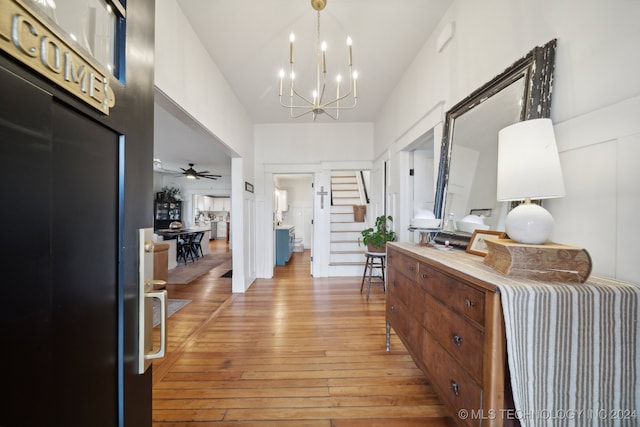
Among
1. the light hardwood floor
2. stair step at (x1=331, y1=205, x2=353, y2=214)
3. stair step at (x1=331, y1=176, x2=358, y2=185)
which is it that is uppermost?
stair step at (x1=331, y1=176, x2=358, y2=185)

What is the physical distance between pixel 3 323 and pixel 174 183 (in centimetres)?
1103

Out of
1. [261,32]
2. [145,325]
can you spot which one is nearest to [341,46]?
[261,32]

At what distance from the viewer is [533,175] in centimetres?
102

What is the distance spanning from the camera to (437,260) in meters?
1.33

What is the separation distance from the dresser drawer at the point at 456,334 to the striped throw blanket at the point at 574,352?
0.14m

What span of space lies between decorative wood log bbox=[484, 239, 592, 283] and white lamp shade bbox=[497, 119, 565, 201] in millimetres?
231

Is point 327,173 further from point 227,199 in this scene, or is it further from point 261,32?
point 227,199

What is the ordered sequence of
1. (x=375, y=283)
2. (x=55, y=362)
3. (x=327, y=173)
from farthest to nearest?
(x=327, y=173)
(x=375, y=283)
(x=55, y=362)

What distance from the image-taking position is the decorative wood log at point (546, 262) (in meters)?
0.88

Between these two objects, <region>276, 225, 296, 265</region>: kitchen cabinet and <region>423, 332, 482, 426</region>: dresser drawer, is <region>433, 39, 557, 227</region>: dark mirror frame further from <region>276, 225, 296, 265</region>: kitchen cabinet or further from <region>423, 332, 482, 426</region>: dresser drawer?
<region>276, 225, 296, 265</region>: kitchen cabinet

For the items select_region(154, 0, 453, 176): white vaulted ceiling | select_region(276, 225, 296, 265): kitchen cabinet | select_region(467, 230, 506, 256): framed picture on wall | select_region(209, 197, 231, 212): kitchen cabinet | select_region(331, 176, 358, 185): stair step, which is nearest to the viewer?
select_region(467, 230, 506, 256): framed picture on wall

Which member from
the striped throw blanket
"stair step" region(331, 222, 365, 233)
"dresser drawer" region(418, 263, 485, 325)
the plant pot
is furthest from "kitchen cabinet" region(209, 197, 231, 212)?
the striped throw blanket

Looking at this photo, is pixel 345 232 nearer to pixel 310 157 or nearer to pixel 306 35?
pixel 310 157

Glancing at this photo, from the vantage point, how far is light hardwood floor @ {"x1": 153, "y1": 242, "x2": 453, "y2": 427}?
5.00 ft
